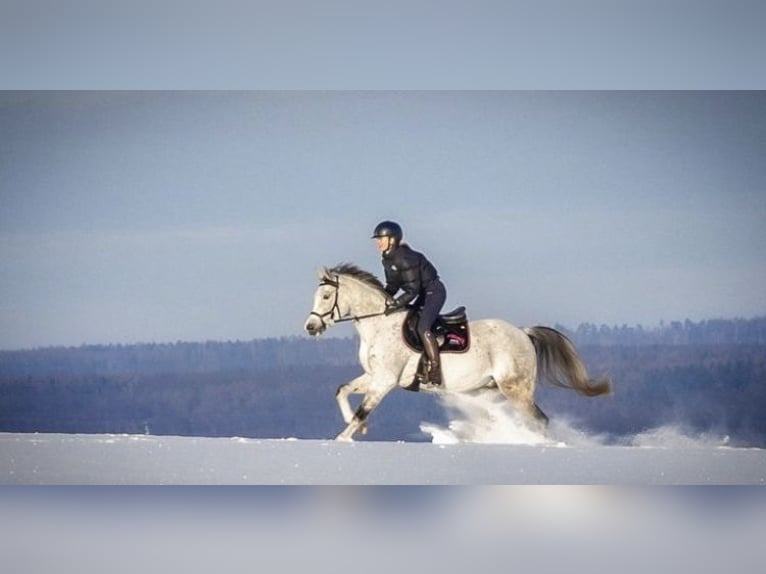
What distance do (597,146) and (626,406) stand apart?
1619mm

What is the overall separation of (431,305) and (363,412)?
2.48 feet

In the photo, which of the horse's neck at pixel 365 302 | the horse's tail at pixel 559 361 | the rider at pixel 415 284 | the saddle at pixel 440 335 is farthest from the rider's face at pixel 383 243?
the horse's tail at pixel 559 361

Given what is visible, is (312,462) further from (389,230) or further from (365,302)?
(389,230)

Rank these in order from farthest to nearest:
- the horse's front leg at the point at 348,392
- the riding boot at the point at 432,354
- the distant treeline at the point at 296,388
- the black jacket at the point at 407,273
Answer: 1. the distant treeline at the point at 296,388
2. the horse's front leg at the point at 348,392
3. the black jacket at the point at 407,273
4. the riding boot at the point at 432,354

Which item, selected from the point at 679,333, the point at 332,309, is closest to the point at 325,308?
the point at 332,309

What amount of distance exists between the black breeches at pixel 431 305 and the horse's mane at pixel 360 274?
0.88ft

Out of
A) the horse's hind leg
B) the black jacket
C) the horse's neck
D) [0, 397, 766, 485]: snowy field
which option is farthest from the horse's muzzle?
the horse's hind leg

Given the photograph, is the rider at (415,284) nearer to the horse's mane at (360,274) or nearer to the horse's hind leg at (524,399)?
the horse's mane at (360,274)

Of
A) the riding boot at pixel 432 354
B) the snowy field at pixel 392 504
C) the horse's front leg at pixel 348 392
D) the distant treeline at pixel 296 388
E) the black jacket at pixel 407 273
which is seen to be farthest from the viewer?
the distant treeline at pixel 296 388

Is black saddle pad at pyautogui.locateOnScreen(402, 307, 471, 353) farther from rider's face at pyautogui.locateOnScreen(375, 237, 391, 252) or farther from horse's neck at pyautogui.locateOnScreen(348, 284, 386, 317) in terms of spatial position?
rider's face at pyautogui.locateOnScreen(375, 237, 391, 252)

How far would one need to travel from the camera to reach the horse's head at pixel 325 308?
762 cm
